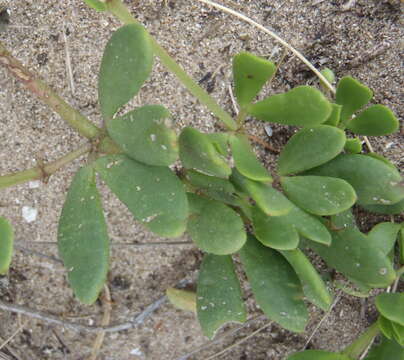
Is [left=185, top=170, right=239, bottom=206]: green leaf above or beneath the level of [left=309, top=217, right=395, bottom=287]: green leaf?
above

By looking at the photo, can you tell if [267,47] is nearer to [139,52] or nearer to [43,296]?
[139,52]

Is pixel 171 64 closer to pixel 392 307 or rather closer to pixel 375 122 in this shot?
pixel 375 122

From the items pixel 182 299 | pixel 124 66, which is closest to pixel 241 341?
pixel 182 299

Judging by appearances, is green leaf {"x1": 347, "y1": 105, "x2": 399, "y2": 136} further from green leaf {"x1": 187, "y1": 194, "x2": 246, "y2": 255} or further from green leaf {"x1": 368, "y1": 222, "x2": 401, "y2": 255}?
green leaf {"x1": 187, "y1": 194, "x2": 246, "y2": 255}

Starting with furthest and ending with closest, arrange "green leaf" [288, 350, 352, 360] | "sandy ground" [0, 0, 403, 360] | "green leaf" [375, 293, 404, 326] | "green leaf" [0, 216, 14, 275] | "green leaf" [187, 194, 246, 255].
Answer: "sandy ground" [0, 0, 403, 360]
"green leaf" [288, 350, 352, 360]
"green leaf" [375, 293, 404, 326]
"green leaf" [187, 194, 246, 255]
"green leaf" [0, 216, 14, 275]

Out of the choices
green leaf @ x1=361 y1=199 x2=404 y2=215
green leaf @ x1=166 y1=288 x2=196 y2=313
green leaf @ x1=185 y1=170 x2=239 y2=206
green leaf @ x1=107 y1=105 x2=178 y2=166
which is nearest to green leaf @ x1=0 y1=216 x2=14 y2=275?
green leaf @ x1=107 y1=105 x2=178 y2=166

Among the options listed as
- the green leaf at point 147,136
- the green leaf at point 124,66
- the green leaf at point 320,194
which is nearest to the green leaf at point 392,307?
the green leaf at point 320,194
